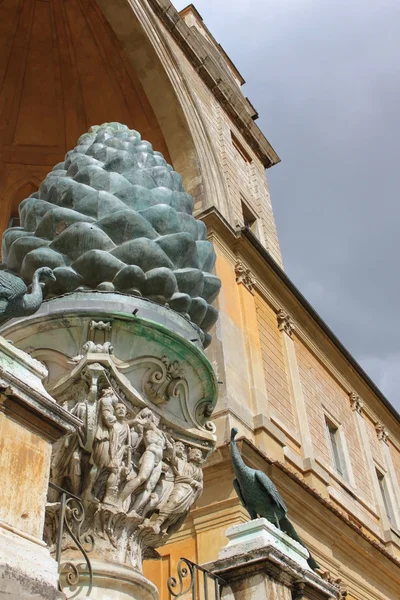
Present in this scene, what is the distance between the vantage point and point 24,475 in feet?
8.11

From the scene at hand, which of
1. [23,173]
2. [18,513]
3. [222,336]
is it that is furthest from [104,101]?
[18,513]

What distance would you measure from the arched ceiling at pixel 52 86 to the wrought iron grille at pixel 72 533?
454 inches

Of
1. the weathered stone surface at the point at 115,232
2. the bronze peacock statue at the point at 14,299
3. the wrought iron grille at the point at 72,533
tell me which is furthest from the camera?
the weathered stone surface at the point at 115,232

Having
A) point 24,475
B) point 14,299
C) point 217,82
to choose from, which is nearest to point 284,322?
point 217,82

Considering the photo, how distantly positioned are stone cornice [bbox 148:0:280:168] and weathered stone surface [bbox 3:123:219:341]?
35.8 ft

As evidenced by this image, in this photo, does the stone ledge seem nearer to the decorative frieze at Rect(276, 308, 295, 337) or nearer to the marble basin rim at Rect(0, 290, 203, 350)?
the marble basin rim at Rect(0, 290, 203, 350)

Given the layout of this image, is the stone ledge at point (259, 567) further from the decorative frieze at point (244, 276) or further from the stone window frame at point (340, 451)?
the stone window frame at point (340, 451)

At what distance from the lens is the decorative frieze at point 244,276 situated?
1180 centimetres

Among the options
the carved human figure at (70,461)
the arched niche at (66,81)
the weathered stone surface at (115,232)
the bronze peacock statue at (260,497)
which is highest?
the arched niche at (66,81)

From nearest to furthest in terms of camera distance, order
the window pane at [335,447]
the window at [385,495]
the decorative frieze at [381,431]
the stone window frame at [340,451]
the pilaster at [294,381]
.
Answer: the pilaster at [294,381], the stone window frame at [340,451], the window pane at [335,447], the window at [385,495], the decorative frieze at [381,431]

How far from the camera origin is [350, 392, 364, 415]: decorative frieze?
15.3 m

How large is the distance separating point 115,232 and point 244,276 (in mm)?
7788

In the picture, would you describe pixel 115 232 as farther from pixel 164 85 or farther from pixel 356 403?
pixel 356 403

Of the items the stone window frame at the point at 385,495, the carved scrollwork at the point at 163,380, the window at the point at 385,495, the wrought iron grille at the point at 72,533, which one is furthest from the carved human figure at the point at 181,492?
the window at the point at 385,495
